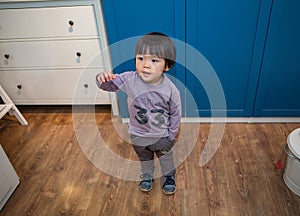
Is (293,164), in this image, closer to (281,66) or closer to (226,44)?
(281,66)

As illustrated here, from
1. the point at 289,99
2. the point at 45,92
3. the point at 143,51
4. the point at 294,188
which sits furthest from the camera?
the point at 45,92

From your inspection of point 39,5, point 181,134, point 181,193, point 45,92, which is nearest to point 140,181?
point 181,193

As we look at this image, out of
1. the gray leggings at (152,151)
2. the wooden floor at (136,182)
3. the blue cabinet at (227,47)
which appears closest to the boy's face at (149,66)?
the gray leggings at (152,151)

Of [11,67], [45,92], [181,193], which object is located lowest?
[181,193]

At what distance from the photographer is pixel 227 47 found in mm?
1350

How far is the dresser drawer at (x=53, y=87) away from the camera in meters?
1.64

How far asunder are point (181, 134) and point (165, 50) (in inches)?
28.7

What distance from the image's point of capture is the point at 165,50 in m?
0.92

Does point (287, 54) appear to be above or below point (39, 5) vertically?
below

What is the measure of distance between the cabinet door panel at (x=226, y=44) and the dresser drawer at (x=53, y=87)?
0.58 metres

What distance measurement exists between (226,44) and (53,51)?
96cm

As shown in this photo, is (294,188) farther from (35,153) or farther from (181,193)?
(35,153)

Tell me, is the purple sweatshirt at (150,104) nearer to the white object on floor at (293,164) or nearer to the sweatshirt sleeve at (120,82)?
the sweatshirt sleeve at (120,82)

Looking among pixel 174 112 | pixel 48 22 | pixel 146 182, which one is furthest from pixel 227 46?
pixel 48 22
